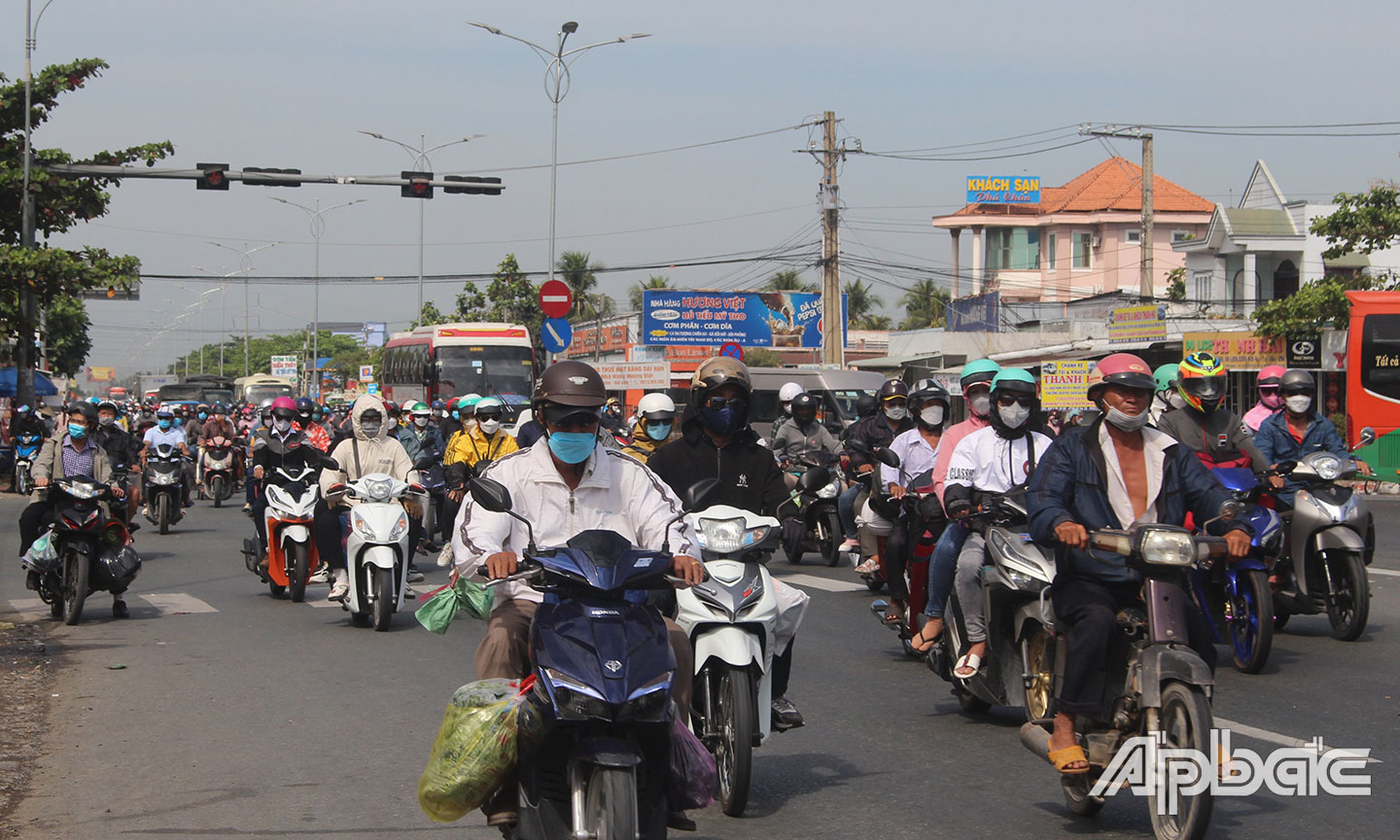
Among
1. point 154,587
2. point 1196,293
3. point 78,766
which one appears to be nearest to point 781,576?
point 154,587

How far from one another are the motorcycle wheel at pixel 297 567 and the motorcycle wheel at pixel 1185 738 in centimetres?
937

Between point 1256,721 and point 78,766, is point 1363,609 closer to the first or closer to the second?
point 1256,721

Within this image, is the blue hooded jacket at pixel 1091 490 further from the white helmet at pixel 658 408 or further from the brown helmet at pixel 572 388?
the white helmet at pixel 658 408

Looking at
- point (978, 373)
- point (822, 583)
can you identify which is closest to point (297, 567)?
point (822, 583)

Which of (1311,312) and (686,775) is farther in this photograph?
(1311,312)

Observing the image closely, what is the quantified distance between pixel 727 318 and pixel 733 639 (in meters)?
44.4

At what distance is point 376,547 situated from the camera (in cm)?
1145

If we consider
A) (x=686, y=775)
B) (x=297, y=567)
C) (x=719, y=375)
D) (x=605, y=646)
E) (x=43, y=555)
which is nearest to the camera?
(x=605, y=646)

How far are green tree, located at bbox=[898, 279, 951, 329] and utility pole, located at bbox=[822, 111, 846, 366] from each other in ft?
144

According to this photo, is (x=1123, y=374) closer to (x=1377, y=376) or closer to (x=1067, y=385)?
(x=1377, y=376)

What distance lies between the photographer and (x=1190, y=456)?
5812mm

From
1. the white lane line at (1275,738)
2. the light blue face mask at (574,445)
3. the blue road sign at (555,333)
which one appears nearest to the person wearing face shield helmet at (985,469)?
the white lane line at (1275,738)

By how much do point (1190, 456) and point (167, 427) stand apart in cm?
1856

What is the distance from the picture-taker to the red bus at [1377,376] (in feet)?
88.6
